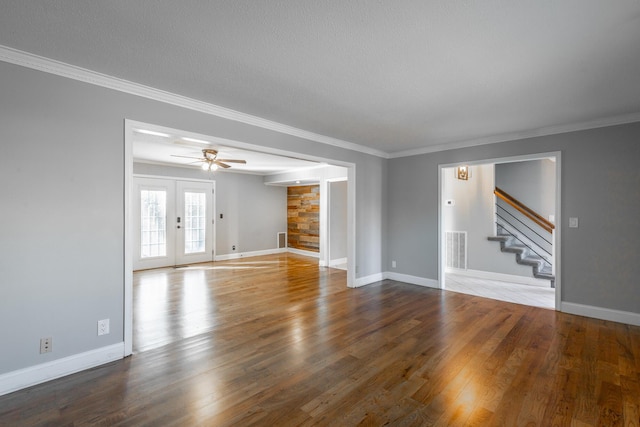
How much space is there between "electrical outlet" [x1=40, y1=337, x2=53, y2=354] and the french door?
15.5ft

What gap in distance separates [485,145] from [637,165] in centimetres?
175

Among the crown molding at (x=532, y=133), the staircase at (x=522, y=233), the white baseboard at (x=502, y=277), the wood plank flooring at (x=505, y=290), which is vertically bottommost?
the wood plank flooring at (x=505, y=290)

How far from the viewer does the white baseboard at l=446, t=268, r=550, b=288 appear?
5508mm

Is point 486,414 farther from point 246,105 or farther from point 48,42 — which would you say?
point 48,42

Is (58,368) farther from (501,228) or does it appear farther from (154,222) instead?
(501,228)

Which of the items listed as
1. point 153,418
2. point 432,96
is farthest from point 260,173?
point 153,418

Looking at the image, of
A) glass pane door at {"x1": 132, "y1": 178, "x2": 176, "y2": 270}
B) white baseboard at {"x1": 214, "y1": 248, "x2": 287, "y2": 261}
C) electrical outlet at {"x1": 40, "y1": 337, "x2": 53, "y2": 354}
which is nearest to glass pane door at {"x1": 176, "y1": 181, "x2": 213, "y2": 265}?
glass pane door at {"x1": 132, "y1": 178, "x2": 176, "y2": 270}

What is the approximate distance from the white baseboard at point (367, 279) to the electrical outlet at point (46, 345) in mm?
4044

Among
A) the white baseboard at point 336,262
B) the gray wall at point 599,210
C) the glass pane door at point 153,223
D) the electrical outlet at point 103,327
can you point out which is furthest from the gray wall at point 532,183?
the glass pane door at point 153,223

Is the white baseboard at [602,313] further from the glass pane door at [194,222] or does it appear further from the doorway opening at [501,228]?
the glass pane door at [194,222]

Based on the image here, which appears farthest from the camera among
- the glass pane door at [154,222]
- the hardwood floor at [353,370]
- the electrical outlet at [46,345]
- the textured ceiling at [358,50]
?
the glass pane door at [154,222]

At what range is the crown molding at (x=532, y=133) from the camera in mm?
3632

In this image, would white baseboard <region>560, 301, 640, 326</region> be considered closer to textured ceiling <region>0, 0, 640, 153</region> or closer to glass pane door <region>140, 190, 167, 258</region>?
textured ceiling <region>0, 0, 640, 153</region>

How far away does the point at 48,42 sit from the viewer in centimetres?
207
